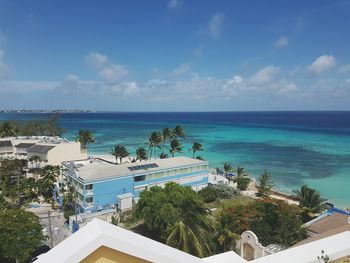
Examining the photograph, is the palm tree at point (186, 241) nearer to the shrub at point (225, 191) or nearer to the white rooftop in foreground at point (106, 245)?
the white rooftop in foreground at point (106, 245)

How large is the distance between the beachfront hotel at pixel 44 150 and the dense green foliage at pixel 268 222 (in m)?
36.9

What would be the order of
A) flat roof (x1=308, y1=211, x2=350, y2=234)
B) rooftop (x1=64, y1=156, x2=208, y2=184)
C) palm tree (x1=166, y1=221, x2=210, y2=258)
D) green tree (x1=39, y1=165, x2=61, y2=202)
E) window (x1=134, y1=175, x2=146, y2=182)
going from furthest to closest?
green tree (x1=39, y1=165, x2=61, y2=202) < window (x1=134, y1=175, x2=146, y2=182) < rooftop (x1=64, y1=156, x2=208, y2=184) < flat roof (x1=308, y1=211, x2=350, y2=234) < palm tree (x1=166, y1=221, x2=210, y2=258)

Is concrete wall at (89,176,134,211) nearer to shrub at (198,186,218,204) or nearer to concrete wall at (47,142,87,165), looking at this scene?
shrub at (198,186,218,204)

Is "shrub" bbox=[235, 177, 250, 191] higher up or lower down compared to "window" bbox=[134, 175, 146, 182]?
lower down

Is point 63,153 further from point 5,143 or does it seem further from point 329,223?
point 329,223

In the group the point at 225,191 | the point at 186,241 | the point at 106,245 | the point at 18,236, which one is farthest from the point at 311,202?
the point at 106,245

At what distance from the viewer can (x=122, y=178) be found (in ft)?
118

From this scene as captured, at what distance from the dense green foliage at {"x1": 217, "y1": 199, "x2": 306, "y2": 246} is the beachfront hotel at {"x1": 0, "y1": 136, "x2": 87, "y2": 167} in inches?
1452

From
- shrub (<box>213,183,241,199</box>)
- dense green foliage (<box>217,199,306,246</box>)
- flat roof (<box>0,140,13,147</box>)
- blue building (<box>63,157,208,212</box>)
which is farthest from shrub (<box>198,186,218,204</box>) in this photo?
flat roof (<box>0,140,13,147</box>)

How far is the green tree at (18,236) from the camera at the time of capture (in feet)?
70.0

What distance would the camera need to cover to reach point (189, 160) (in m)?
44.0

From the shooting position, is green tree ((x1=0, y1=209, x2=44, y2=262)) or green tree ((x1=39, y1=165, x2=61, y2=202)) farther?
green tree ((x1=39, y1=165, x2=61, y2=202))

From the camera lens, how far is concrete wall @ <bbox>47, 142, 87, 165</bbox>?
50.8 metres

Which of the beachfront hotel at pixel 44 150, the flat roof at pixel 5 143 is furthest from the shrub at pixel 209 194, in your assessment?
the flat roof at pixel 5 143
